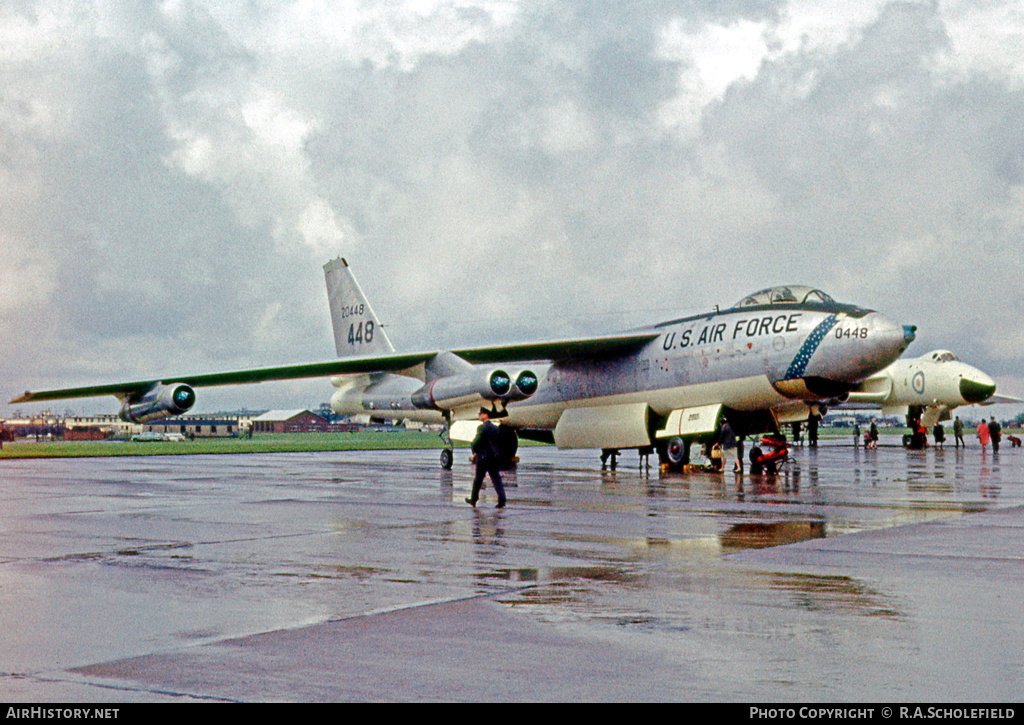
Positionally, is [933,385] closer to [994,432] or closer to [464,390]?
[994,432]

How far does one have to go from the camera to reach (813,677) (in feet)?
16.7

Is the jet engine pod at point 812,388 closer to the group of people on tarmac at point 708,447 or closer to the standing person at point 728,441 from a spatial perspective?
the group of people on tarmac at point 708,447

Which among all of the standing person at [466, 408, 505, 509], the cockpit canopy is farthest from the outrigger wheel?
the standing person at [466, 408, 505, 509]

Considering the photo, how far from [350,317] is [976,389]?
991 inches

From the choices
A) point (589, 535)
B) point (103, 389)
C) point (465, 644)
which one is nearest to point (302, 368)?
point (103, 389)

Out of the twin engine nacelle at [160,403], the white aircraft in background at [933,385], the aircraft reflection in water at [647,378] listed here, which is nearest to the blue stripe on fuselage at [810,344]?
the aircraft reflection in water at [647,378]

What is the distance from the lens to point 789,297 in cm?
2398

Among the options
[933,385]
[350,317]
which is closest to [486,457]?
[350,317]

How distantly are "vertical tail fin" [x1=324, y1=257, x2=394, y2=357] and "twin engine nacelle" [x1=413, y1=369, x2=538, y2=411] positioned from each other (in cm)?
783

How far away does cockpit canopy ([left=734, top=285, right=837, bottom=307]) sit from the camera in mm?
23703

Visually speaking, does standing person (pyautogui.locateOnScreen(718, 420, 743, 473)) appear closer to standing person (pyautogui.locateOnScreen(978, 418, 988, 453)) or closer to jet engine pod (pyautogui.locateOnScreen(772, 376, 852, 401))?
jet engine pod (pyautogui.locateOnScreen(772, 376, 852, 401))

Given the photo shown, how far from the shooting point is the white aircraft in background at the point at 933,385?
4206 centimetres
